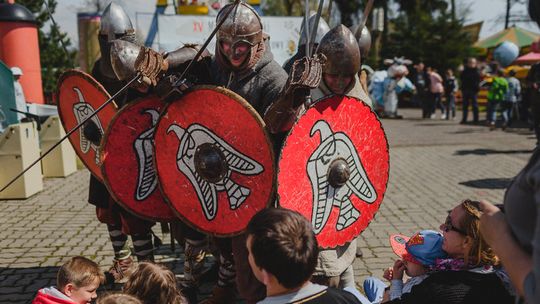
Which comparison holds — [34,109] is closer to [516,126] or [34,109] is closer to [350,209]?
[350,209]

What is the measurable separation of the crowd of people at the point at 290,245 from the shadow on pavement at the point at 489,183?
4125 millimetres

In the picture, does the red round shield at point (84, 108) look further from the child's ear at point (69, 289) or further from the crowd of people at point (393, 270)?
the crowd of people at point (393, 270)

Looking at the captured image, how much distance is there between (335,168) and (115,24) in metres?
1.85

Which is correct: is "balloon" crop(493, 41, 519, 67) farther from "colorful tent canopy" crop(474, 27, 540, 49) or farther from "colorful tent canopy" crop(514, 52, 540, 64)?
"colorful tent canopy" crop(474, 27, 540, 49)

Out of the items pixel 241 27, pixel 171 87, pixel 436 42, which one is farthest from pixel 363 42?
pixel 436 42

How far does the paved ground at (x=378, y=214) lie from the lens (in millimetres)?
3742

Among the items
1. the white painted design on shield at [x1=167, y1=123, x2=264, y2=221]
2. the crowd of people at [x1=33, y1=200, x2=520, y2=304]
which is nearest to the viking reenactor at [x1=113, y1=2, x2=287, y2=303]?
the white painted design on shield at [x1=167, y1=123, x2=264, y2=221]

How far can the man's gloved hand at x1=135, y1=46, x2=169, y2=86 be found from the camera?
255cm

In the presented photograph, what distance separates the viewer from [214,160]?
2.49 m

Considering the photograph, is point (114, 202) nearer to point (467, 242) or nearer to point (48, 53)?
point (467, 242)

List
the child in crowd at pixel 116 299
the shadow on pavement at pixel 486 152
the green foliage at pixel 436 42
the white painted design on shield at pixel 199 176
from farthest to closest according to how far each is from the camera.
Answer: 1. the green foliage at pixel 436 42
2. the shadow on pavement at pixel 486 152
3. the white painted design on shield at pixel 199 176
4. the child in crowd at pixel 116 299

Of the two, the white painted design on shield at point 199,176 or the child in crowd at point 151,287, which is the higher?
the white painted design on shield at point 199,176

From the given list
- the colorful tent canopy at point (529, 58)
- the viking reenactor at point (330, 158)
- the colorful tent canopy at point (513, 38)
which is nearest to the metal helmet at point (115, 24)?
the viking reenactor at point (330, 158)

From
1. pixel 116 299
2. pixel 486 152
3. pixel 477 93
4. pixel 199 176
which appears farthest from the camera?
pixel 477 93
